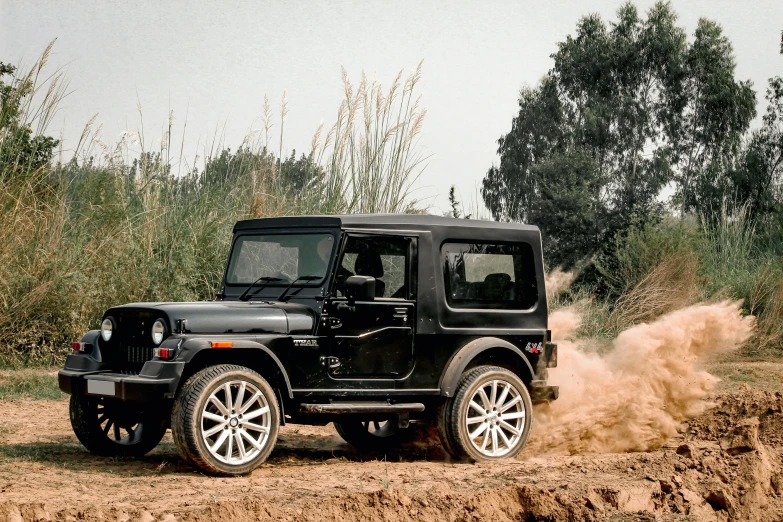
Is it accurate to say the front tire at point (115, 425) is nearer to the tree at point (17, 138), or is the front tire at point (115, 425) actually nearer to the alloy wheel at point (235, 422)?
the alloy wheel at point (235, 422)

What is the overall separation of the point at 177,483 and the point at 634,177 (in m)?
44.8

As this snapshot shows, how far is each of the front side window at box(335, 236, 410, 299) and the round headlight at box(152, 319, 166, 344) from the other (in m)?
1.41

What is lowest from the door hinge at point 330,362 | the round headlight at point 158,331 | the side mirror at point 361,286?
the door hinge at point 330,362

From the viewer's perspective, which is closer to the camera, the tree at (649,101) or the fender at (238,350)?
the fender at (238,350)

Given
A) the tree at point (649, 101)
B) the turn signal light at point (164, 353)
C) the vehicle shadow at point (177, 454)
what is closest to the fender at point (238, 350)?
the turn signal light at point (164, 353)

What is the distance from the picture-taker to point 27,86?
13.2 m

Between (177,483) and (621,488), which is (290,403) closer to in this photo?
(177,483)

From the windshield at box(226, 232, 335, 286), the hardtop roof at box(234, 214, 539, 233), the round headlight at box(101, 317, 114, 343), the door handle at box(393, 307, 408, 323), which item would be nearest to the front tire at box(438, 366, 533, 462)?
the door handle at box(393, 307, 408, 323)

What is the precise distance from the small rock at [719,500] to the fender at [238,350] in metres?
3.08

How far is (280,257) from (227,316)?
1138mm

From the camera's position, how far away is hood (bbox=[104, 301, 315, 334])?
7.58 m

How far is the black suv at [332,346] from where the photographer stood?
24.7 ft

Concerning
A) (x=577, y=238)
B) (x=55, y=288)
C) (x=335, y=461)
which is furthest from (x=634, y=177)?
(x=335, y=461)

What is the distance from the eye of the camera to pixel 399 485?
23.4 ft
